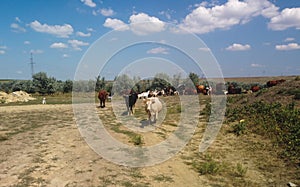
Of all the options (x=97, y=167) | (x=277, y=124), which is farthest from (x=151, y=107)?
(x=97, y=167)

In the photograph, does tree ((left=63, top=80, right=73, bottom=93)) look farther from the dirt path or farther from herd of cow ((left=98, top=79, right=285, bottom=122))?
the dirt path

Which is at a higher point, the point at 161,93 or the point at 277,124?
the point at 161,93

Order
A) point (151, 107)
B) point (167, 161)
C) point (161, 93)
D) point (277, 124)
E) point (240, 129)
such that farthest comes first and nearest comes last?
1. point (161, 93)
2. point (151, 107)
3. point (240, 129)
4. point (277, 124)
5. point (167, 161)

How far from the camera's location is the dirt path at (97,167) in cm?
629

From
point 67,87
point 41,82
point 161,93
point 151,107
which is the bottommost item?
point 151,107

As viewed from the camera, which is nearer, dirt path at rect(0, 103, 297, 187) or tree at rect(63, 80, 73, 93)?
dirt path at rect(0, 103, 297, 187)

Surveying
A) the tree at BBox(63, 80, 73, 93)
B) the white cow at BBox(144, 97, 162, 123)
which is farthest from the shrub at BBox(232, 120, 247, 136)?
the tree at BBox(63, 80, 73, 93)

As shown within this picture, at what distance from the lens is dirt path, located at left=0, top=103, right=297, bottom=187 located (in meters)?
6.29

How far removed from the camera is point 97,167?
7.05 metres

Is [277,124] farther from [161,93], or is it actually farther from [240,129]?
[161,93]

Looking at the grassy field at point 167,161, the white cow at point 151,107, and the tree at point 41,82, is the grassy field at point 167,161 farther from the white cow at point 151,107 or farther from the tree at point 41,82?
the tree at point 41,82

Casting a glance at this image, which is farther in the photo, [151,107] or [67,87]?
[67,87]

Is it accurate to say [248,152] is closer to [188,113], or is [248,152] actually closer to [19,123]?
[188,113]

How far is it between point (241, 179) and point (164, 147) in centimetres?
331
